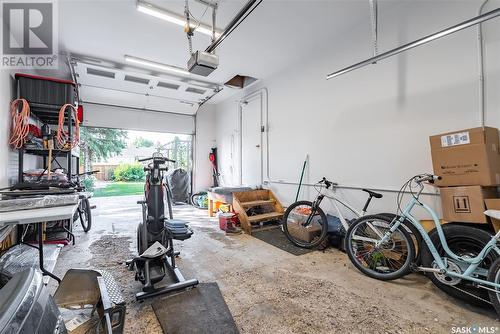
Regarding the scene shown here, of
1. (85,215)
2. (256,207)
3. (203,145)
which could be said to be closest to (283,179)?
(256,207)

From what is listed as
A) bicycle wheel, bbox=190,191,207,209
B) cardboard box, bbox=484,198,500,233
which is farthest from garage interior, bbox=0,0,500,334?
bicycle wheel, bbox=190,191,207,209

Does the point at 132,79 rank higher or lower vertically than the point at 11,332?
higher

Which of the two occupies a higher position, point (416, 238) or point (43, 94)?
point (43, 94)

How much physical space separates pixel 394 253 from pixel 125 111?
6.76 metres

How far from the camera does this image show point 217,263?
275 centimetres

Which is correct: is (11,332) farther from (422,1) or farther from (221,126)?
(221,126)

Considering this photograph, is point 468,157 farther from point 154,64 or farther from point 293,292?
point 154,64

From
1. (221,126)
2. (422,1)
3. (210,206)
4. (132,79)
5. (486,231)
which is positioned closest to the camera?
(486,231)

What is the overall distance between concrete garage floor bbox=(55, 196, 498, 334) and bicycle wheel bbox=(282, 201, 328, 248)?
0.26m

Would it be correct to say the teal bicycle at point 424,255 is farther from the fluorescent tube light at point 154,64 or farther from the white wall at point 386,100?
the fluorescent tube light at point 154,64

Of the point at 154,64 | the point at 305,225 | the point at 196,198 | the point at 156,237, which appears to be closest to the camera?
the point at 156,237

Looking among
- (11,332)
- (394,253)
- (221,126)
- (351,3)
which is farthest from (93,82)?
(394,253)

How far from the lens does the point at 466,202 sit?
2.02 metres

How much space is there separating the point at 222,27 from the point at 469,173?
336 cm
